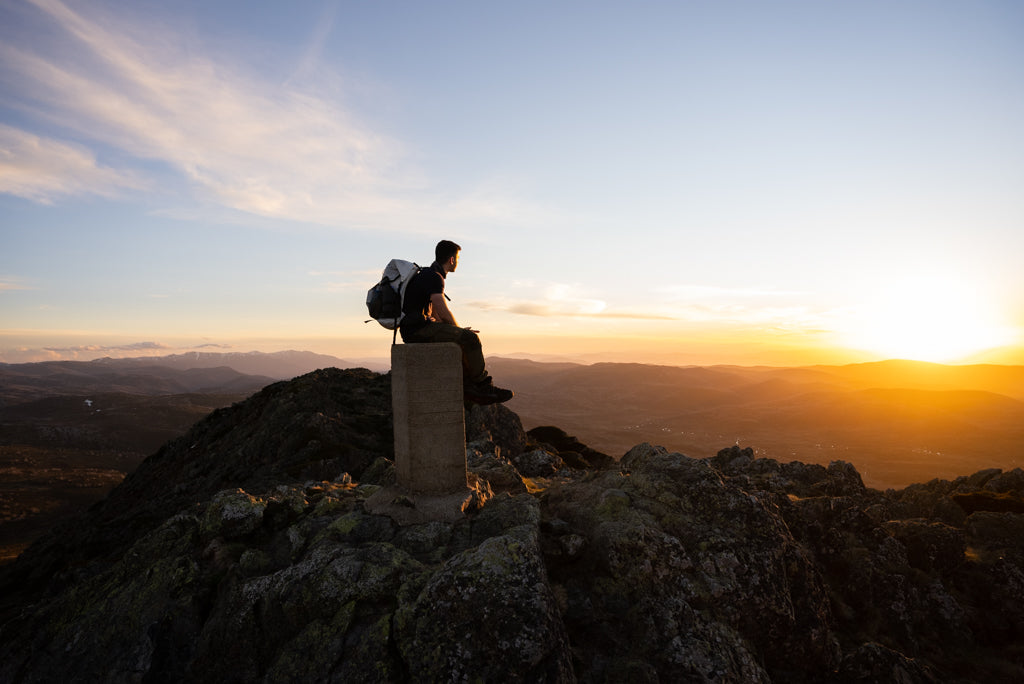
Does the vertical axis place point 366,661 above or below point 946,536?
above

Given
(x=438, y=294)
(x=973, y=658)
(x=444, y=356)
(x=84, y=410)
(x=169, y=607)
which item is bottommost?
(x=84, y=410)

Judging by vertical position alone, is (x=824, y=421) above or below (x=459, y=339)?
below

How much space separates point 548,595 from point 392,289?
5.82 m

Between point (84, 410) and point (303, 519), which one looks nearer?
point (303, 519)

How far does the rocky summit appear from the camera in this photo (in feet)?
20.2

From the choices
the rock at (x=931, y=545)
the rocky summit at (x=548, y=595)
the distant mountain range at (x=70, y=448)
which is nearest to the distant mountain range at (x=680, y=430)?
the distant mountain range at (x=70, y=448)

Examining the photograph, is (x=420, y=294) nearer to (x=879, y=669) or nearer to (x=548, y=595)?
(x=548, y=595)

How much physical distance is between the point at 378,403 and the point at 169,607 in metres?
22.0

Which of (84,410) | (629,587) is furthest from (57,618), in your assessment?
(84,410)

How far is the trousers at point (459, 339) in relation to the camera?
882 centimetres

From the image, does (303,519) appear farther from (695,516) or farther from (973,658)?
(973,658)

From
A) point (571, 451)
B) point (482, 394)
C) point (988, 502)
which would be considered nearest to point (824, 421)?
point (571, 451)

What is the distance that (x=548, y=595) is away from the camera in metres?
6.34

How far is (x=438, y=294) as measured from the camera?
862 cm
